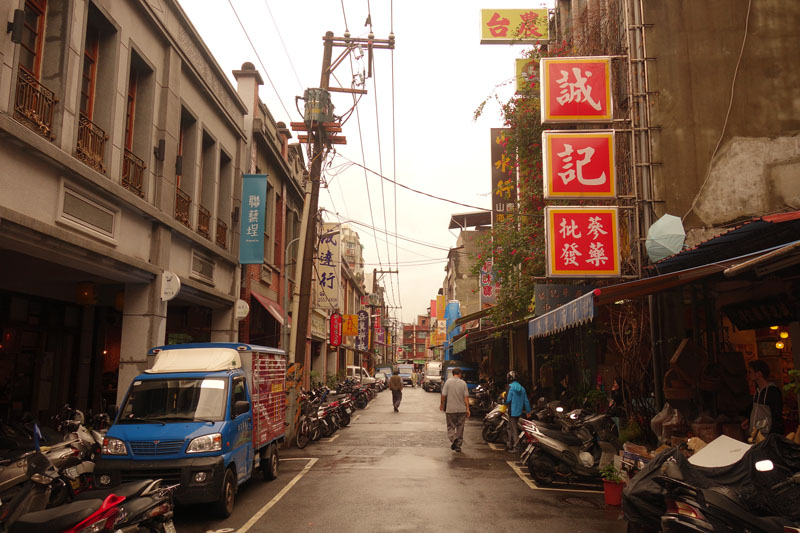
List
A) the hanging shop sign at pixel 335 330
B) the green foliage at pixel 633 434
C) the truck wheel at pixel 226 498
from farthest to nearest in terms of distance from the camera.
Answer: the hanging shop sign at pixel 335 330 < the green foliage at pixel 633 434 < the truck wheel at pixel 226 498

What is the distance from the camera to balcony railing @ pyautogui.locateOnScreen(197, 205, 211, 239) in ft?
51.7

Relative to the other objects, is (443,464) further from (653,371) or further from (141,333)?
(141,333)

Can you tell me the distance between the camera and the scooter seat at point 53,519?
476 cm

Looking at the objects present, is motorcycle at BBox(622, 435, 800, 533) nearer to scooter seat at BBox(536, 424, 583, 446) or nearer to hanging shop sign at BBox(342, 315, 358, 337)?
scooter seat at BBox(536, 424, 583, 446)

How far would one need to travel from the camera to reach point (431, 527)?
7.52 meters

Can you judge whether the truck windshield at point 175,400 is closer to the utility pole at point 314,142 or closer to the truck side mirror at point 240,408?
the truck side mirror at point 240,408

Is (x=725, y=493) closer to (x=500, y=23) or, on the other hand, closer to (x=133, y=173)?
(x=133, y=173)

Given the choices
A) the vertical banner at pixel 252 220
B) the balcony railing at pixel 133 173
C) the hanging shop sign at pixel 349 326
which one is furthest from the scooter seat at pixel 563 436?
the hanging shop sign at pixel 349 326

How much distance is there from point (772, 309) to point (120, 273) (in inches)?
444

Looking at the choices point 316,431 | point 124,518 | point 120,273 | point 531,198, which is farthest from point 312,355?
point 124,518

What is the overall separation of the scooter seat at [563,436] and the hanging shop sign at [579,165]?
14.2ft

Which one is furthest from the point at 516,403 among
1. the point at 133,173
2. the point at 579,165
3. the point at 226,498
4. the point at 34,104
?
the point at 34,104

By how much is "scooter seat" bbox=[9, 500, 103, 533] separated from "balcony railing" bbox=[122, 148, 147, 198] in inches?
321

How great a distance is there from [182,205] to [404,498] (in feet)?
30.0
